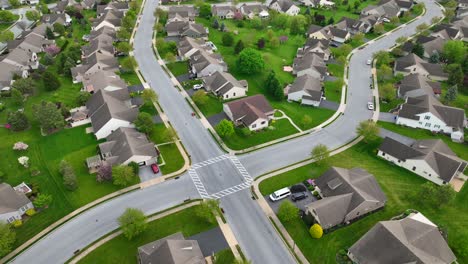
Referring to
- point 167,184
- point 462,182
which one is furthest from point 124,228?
point 462,182

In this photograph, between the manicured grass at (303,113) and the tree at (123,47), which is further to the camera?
the tree at (123,47)

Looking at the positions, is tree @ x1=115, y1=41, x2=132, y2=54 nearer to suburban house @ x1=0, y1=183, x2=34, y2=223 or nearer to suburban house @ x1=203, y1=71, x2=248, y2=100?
suburban house @ x1=203, y1=71, x2=248, y2=100

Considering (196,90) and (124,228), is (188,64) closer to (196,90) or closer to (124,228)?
(196,90)

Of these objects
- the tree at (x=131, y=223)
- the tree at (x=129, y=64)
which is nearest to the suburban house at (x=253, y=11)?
the tree at (x=129, y=64)

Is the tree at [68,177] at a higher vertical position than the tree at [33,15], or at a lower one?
lower

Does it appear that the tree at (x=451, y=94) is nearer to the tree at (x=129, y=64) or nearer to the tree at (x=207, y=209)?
the tree at (x=207, y=209)

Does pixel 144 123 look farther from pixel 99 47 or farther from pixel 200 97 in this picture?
pixel 99 47
